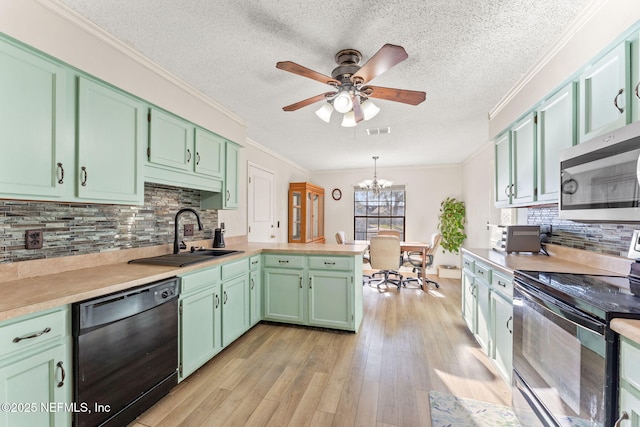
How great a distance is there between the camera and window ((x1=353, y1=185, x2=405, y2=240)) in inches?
244

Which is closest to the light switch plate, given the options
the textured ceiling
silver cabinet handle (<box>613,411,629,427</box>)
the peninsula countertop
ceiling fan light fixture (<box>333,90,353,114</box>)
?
silver cabinet handle (<box>613,411,629,427</box>)

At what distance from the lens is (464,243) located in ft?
17.7

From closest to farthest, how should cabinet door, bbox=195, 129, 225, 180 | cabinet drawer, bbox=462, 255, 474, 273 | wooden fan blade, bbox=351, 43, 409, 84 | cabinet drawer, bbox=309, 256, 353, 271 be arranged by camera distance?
wooden fan blade, bbox=351, 43, 409, 84, cabinet door, bbox=195, 129, 225, 180, cabinet drawer, bbox=462, 255, 474, 273, cabinet drawer, bbox=309, 256, 353, 271

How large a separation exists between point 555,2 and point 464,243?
4.65 meters

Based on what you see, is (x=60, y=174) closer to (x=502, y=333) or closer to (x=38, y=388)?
(x=38, y=388)

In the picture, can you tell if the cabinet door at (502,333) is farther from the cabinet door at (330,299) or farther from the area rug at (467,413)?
the cabinet door at (330,299)

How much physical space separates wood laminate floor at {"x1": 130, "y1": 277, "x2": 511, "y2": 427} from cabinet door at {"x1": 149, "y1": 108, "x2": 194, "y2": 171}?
5.57ft

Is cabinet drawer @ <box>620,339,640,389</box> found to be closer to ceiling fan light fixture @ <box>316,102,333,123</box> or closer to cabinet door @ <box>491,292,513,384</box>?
cabinet door @ <box>491,292,513,384</box>

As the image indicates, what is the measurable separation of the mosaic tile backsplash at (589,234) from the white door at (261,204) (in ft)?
11.5

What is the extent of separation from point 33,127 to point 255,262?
193cm

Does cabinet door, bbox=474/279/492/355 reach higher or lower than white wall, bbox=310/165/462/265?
lower

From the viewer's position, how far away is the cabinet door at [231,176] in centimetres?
288

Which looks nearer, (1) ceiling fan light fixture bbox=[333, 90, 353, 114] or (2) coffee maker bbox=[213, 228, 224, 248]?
(1) ceiling fan light fixture bbox=[333, 90, 353, 114]

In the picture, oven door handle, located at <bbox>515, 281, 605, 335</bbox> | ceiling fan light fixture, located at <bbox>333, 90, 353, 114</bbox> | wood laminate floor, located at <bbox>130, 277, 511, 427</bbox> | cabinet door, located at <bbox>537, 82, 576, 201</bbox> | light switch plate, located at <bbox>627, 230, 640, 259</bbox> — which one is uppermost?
ceiling fan light fixture, located at <bbox>333, 90, 353, 114</bbox>
